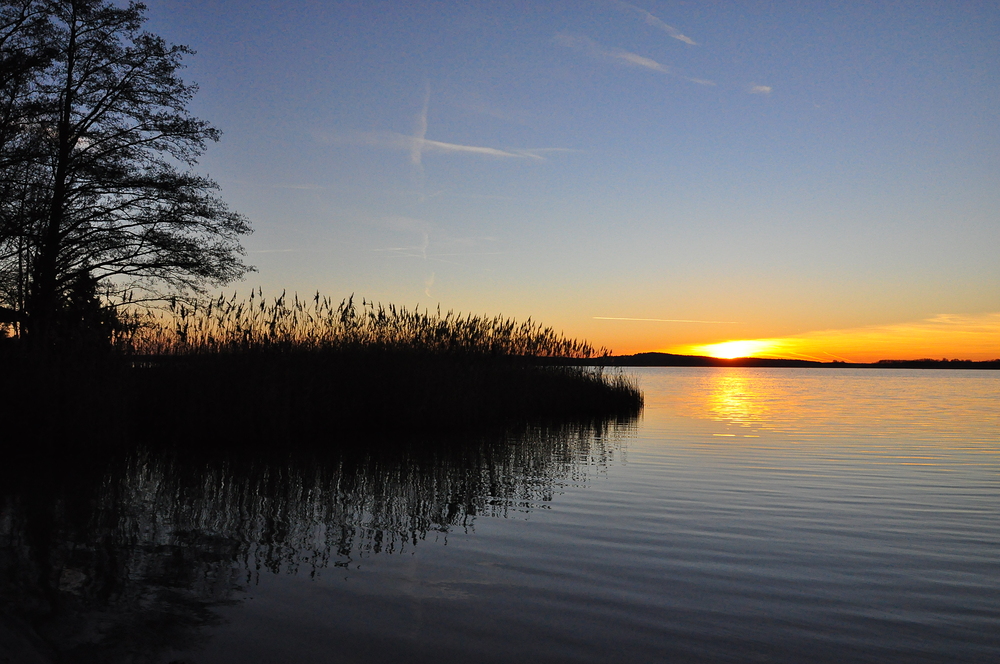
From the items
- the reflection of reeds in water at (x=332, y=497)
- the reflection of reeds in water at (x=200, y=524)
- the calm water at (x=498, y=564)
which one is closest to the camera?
the calm water at (x=498, y=564)

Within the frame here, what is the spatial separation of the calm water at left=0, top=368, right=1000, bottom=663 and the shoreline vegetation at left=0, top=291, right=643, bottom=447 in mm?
1291

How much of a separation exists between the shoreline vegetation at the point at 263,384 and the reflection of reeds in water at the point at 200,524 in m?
1.08

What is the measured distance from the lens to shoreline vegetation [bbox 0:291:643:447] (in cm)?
907

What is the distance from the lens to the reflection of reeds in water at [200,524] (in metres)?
3.45

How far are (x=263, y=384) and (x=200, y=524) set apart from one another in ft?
19.3

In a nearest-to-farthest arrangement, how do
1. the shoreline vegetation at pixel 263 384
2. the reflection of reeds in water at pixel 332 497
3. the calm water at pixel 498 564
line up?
the calm water at pixel 498 564, the reflection of reeds in water at pixel 332 497, the shoreline vegetation at pixel 263 384

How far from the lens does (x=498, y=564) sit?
4.55m

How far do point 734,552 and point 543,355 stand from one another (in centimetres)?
1390

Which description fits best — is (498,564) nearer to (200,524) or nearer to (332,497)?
(200,524)

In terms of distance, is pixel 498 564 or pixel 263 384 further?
pixel 263 384

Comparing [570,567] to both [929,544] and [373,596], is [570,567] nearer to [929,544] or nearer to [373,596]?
[373,596]

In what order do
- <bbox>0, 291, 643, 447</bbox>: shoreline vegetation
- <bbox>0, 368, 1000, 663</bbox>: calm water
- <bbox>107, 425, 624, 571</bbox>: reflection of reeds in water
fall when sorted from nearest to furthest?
<bbox>0, 368, 1000, 663</bbox>: calm water < <bbox>107, 425, 624, 571</bbox>: reflection of reeds in water < <bbox>0, 291, 643, 447</bbox>: shoreline vegetation

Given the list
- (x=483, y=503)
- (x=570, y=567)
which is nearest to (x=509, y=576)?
(x=570, y=567)

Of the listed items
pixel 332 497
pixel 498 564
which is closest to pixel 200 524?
pixel 332 497
